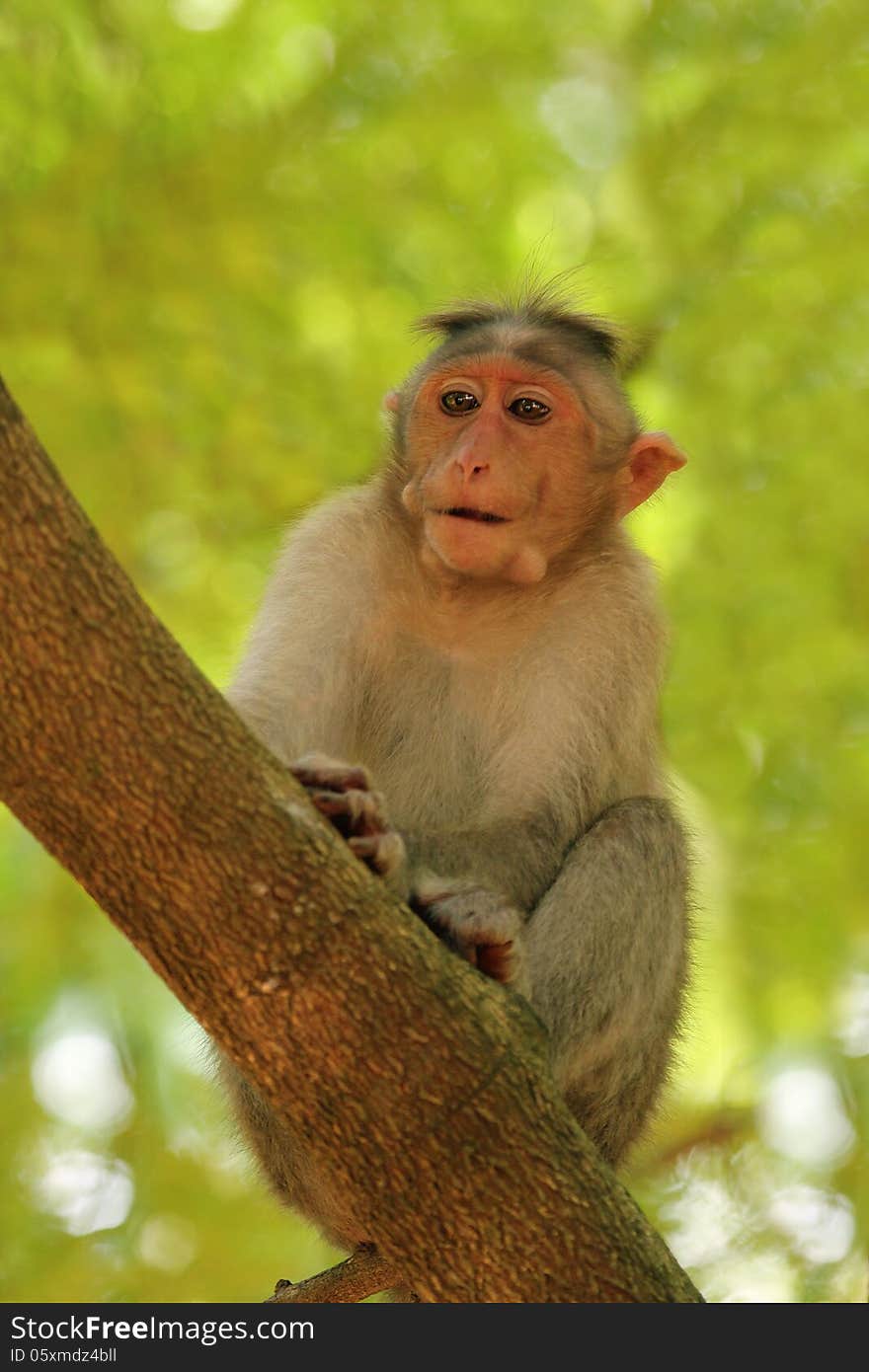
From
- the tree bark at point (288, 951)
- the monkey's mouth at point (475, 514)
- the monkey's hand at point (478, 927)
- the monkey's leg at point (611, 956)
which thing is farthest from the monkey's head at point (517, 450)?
the tree bark at point (288, 951)

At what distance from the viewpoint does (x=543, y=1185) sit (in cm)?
442

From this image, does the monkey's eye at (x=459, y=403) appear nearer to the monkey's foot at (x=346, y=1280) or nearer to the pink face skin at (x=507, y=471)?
the pink face skin at (x=507, y=471)

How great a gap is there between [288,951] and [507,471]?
A: 7.99 feet

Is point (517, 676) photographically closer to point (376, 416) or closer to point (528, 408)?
point (528, 408)

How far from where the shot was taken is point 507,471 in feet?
20.2

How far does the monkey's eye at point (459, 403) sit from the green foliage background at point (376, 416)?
1.54 m

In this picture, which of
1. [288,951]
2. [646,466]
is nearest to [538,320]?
[646,466]

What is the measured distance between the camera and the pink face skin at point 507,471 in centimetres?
608

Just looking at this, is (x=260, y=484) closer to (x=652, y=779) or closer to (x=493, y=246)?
(x=493, y=246)

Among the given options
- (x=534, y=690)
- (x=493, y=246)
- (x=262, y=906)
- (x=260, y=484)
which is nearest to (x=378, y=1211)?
(x=262, y=906)

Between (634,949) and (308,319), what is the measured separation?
4.12 meters

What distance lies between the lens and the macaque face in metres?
6.08

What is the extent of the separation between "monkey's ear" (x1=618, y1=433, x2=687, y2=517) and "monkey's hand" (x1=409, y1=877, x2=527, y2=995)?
2.09 meters

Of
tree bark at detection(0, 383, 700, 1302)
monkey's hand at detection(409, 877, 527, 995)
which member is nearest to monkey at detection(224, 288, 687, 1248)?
monkey's hand at detection(409, 877, 527, 995)
